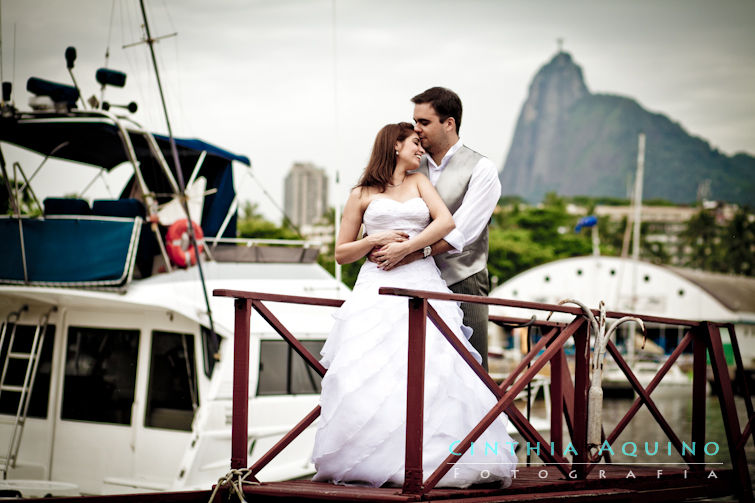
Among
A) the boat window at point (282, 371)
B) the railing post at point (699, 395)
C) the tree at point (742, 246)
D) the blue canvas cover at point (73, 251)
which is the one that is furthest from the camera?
the tree at point (742, 246)

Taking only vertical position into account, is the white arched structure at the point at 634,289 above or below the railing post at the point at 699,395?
below

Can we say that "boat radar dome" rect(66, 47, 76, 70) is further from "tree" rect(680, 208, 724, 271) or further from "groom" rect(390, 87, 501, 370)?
"tree" rect(680, 208, 724, 271)

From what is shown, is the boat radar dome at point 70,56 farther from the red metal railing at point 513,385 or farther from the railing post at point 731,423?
the railing post at point 731,423

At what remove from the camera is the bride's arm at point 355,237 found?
4480mm

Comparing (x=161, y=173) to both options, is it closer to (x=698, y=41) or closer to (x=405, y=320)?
(x=405, y=320)

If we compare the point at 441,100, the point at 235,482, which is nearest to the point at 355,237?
the point at 441,100

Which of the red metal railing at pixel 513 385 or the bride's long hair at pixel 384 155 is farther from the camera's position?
the bride's long hair at pixel 384 155

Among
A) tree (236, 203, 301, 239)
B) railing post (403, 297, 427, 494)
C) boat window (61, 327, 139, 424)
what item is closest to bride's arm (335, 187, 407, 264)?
railing post (403, 297, 427, 494)

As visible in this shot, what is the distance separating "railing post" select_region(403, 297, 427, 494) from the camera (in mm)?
3639

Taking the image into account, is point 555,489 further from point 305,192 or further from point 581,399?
point 305,192

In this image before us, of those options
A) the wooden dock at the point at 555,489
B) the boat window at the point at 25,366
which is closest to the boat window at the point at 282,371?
the boat window at the point at 25,366

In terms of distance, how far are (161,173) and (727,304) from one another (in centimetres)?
5132

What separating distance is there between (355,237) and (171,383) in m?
6.20

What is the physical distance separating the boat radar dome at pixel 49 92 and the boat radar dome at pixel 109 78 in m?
0.44
